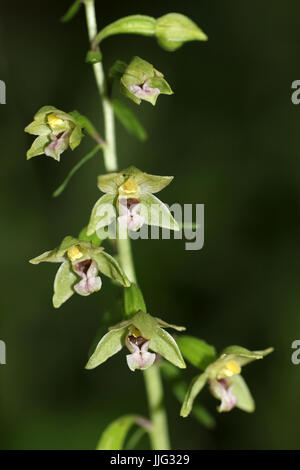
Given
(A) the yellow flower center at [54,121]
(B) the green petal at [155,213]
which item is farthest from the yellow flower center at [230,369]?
(A) the yellow flower center at [54,121]

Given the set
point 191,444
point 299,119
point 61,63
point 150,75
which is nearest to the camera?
point 150,75

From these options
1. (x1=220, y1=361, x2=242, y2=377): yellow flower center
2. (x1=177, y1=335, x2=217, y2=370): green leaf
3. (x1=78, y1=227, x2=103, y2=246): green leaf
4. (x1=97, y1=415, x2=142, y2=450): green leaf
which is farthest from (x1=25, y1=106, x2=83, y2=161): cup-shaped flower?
(x1=97, y1=415, x2=142, y2=450): green leaf

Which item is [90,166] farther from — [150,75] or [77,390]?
[150,75]

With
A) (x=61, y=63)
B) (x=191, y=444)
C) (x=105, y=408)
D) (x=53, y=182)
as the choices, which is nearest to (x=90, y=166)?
(x=53, y=182)

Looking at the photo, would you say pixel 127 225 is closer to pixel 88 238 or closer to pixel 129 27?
pixel 88 238

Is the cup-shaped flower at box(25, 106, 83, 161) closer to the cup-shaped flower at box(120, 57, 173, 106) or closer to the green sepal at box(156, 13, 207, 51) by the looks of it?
the cup-shaped flower at box(120, 57, 173, 106)

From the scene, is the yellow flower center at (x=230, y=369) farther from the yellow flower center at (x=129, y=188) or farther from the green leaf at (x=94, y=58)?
the green leaf at (x=94, y=58)

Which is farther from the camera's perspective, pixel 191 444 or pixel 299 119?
pixel 299 119
